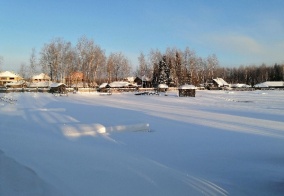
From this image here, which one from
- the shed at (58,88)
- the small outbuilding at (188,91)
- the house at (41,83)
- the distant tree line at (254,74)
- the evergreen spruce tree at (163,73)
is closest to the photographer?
the small outbuilding at (188,91)

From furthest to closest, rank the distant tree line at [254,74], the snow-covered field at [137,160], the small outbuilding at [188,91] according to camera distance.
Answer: the distant tree line at [254,74], the small outbuilding at [188,91], the snow-covered field at [137,160]

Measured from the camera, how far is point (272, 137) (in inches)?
404

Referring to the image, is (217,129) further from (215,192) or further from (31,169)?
(31,169)

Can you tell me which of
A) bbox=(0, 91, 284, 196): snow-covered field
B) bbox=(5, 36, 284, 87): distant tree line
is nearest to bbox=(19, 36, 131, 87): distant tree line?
bbox=(5, 36, 284, 87): distant tree line

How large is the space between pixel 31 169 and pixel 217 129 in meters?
7.79

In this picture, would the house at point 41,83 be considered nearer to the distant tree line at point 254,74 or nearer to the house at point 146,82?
the house at point 146,82

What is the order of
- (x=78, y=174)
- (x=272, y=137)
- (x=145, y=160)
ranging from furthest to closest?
(x=272, y=137)
(x=145, y=160)
(x=78, y=174)

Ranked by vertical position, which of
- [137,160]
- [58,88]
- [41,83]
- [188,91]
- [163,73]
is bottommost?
[137,160]

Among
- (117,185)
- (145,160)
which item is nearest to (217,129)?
(145,160)

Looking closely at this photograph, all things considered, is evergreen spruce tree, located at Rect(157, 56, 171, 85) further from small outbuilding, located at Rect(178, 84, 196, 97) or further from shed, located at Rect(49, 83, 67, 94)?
small outbuilding, located at Rect(178, 84, 196, 97)

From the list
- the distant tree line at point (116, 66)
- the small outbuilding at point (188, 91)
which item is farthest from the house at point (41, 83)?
the small outbuilding at point (188, 91)

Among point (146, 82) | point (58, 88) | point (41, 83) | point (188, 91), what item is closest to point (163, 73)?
point (146, 82)

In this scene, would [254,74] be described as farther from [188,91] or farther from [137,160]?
[137,160]

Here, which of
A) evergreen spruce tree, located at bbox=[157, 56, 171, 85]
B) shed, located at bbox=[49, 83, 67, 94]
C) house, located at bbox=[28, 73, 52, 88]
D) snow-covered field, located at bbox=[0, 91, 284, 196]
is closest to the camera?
snow-covered field, located at bbox=[0, 91, 284, 196]
